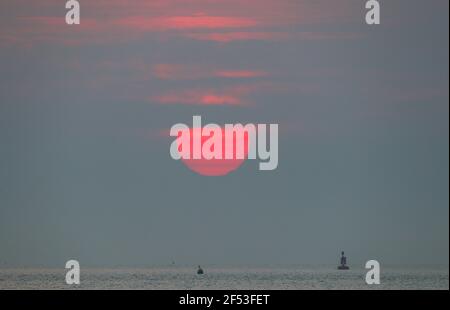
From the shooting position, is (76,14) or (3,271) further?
(3,271)

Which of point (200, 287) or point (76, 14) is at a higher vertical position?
point (76, 14)
